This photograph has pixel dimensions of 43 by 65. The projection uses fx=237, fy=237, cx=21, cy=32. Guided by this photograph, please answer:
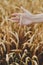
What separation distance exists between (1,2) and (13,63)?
47.9 inches

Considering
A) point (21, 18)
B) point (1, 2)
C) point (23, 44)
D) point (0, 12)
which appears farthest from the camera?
point (1, 2)

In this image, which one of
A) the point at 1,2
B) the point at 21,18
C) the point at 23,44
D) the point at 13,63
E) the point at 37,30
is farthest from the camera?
the point at 1,2

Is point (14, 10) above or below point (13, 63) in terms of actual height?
above

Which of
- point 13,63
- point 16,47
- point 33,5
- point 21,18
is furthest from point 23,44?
point 33,5

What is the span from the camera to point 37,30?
2.74 metres

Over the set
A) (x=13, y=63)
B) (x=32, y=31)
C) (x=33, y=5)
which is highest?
(x=33, y=5)

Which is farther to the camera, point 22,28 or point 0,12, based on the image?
point 0,12

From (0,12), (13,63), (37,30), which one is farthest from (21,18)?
(0,12)

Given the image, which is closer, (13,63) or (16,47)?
(13,63)

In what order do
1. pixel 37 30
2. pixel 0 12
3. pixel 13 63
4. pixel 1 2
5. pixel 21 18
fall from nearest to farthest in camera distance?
pixel 21 18 → pixel 13 63 → pixel 37 30 → pixel 0 12 → pixel 1 2

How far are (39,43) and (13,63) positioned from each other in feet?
1.36

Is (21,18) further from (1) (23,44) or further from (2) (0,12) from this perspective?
(2) (0,12)

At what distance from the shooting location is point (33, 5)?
328 cm

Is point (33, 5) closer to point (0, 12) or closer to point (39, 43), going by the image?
point (0, 12)
